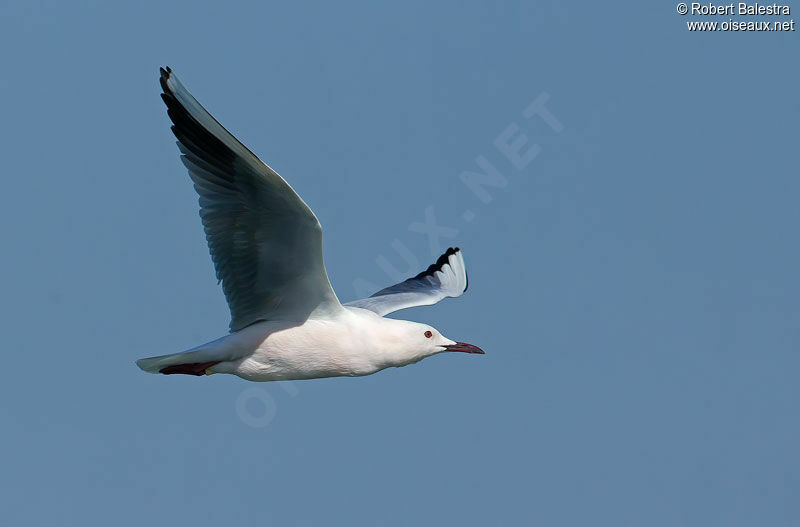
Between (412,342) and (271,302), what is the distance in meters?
1.30

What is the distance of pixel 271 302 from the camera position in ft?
37.8

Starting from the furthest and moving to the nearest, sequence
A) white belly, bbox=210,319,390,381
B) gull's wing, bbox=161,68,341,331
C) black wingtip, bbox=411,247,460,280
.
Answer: black wingtip, bbox=411,247,460,280
white belly, bbox=210,319,390,381
gull's wing, bbox=161,68,341,331

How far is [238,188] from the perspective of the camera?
10664 millimetres

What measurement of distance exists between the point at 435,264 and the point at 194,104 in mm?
5676

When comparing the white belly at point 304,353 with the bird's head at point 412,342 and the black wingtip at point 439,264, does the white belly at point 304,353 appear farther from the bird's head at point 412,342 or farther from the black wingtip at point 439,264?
the black wingtip at point 439,264

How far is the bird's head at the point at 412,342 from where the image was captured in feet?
37.2

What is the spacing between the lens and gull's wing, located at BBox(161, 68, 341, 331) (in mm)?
10367

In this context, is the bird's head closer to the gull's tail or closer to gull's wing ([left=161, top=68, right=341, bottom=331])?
gull's wing ([left=161, top=68, right=341, bottom=331])

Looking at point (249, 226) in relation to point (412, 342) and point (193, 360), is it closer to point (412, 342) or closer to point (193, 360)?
point (193, 360)

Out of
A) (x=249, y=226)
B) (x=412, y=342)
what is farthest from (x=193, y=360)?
(x=412, y=342)

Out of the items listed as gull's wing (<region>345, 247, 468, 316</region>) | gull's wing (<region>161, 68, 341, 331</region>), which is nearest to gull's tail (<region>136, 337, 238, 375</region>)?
gull's wing (<region>161, 68, 341, 331</region>)

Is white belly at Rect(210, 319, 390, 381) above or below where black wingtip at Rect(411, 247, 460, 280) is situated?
below

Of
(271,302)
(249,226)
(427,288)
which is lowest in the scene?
(271,302)

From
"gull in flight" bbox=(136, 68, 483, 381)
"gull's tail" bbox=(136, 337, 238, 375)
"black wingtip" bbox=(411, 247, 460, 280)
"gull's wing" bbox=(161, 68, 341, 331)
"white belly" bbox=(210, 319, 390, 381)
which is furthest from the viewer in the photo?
"black wingtip" bbox=(411, 247, 460, 280)
